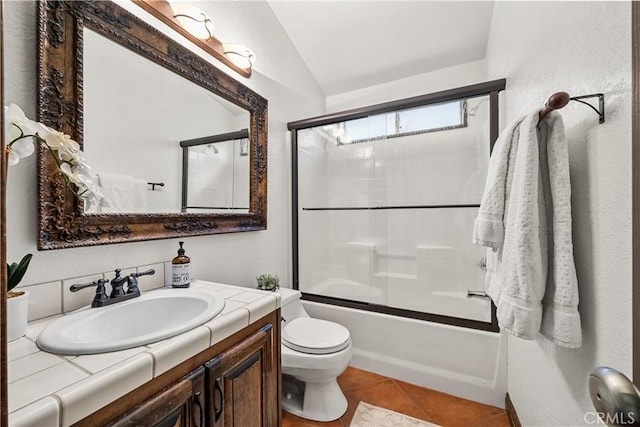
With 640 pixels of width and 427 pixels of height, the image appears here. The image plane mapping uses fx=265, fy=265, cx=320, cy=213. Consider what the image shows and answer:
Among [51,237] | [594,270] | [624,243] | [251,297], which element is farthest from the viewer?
[251,297]

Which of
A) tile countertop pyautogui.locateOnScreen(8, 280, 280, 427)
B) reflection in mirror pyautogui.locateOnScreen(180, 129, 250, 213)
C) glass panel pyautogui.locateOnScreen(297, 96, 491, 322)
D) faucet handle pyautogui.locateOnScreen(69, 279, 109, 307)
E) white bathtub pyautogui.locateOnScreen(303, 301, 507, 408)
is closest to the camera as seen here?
tile countertop pyautogui.locateOnScreen(8, 280, 280, 427)

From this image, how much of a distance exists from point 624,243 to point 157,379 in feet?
3.74

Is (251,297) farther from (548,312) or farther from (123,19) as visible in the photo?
(123,19)

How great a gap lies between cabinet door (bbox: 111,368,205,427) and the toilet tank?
3.27 ft

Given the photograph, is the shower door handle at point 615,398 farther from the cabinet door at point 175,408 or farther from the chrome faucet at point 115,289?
the chrome faucet at point 115,289

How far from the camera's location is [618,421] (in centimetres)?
35

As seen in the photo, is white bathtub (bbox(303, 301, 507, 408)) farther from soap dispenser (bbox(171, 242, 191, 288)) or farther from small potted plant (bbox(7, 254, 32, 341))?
small potted plant (bbox(7, 254, 32, 341))

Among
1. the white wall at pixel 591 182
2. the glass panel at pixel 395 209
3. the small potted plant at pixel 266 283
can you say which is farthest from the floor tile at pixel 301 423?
the white wall at pixel 591 182

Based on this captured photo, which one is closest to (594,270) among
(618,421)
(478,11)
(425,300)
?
(618,421)

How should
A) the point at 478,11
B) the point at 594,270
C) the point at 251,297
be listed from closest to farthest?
the point at 594,270 < the point at 251,297 < the point at 478,11

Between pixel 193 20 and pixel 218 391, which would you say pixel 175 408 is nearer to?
pixel 218 391

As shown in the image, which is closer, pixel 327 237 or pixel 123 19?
pixel 123 19

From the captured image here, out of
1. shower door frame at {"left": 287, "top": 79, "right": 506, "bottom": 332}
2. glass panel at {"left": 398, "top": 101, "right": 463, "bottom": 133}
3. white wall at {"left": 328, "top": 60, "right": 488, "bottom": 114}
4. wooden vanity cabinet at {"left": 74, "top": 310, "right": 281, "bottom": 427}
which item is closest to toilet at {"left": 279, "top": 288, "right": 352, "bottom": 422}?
wooden vanity cabinet at {"left": 74, "top": 310, "right": 281, "bottom": 427}

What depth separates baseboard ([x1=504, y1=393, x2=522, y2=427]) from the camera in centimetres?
138
